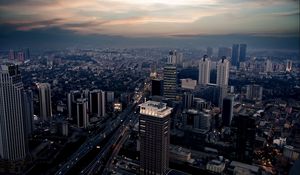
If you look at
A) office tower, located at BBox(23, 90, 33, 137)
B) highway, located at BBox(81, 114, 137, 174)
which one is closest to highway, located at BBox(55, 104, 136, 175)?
highway, located at BBox(81, 114, 137, 174)

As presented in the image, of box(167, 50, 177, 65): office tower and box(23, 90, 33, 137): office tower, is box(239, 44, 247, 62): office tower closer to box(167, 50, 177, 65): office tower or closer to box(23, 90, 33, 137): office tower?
box(167, 50, 177, 65): office tower

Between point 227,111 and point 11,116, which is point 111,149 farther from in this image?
point 227,111

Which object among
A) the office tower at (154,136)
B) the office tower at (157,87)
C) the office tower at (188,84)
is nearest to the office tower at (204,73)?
the office tower at (188,84)

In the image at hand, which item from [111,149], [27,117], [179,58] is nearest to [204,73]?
[179,58]

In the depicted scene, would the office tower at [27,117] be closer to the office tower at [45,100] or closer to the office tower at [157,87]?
the office tower at [45,100]

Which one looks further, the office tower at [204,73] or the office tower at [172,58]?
the office tower at [204,73]

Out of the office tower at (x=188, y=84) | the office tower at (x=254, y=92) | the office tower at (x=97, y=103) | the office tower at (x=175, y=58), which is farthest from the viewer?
the office tower at (x=188, y=84)
